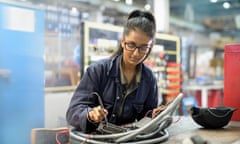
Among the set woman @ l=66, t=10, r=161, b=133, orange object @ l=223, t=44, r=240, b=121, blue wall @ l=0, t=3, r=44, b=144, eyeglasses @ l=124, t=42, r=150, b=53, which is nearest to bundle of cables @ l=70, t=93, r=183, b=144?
woman @ l=66, t=10, r=161, b=133

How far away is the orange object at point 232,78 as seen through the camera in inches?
54.8

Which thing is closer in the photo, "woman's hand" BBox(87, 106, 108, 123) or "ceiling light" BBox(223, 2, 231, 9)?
"woman's hand" BBox(87, 106, 108, 123)

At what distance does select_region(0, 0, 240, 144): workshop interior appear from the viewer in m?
1.02

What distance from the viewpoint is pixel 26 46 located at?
2.28m

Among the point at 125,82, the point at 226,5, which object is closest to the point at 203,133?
the point at 125,82

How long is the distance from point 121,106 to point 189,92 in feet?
12.1

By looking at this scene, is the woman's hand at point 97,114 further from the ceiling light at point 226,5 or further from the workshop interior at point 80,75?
the ceiling light at point 226,5

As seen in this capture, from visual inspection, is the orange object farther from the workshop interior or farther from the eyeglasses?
the eyeglasses

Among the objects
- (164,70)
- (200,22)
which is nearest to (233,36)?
(200,22)

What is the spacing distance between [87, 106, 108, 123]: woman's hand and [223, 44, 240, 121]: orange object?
81 centimetres

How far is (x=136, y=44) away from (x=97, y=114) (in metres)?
0.38

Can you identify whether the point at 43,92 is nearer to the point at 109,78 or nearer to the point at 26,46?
the point at 26,46

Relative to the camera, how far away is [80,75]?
2475 millimetres

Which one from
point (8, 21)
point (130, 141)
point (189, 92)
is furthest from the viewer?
point (189, 92)
